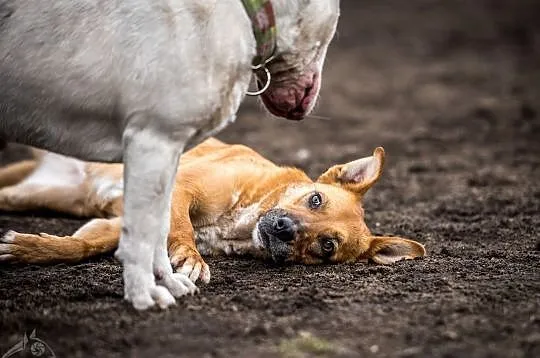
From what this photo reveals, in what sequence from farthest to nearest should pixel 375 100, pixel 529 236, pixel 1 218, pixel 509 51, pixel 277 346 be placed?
pixel 509 51
pixel 375 100
pixel 1 218
pixel 529 236
pixel 277 346

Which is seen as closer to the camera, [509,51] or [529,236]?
[529,236]

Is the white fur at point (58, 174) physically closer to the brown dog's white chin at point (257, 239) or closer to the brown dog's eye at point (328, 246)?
the brown dog's white chin at point (257, 239)

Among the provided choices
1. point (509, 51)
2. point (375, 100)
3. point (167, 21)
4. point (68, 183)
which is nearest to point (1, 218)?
point (68, 183)

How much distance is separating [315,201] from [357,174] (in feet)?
1.35

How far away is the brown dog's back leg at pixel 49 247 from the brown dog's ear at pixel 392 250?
1302 millimetres

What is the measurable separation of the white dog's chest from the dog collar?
157 centimetres

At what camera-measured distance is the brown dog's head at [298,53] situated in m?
3.67

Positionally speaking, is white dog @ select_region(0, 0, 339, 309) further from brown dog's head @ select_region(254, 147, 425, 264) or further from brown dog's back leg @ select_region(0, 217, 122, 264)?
brown dog's head @ select_region(254, 147, 425, 264)

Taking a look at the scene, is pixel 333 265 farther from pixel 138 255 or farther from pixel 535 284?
pixel 138 255

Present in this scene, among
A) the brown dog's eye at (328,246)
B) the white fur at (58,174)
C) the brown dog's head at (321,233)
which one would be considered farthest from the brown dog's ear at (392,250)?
the white fur at (58,174)

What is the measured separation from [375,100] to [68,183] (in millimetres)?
4771

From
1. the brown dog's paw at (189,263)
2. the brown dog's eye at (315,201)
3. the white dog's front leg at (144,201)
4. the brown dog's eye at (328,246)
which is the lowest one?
the brown dog's eye at (328,246)

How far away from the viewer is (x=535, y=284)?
4035mm

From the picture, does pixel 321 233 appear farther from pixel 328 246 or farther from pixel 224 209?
pixel 224 209
